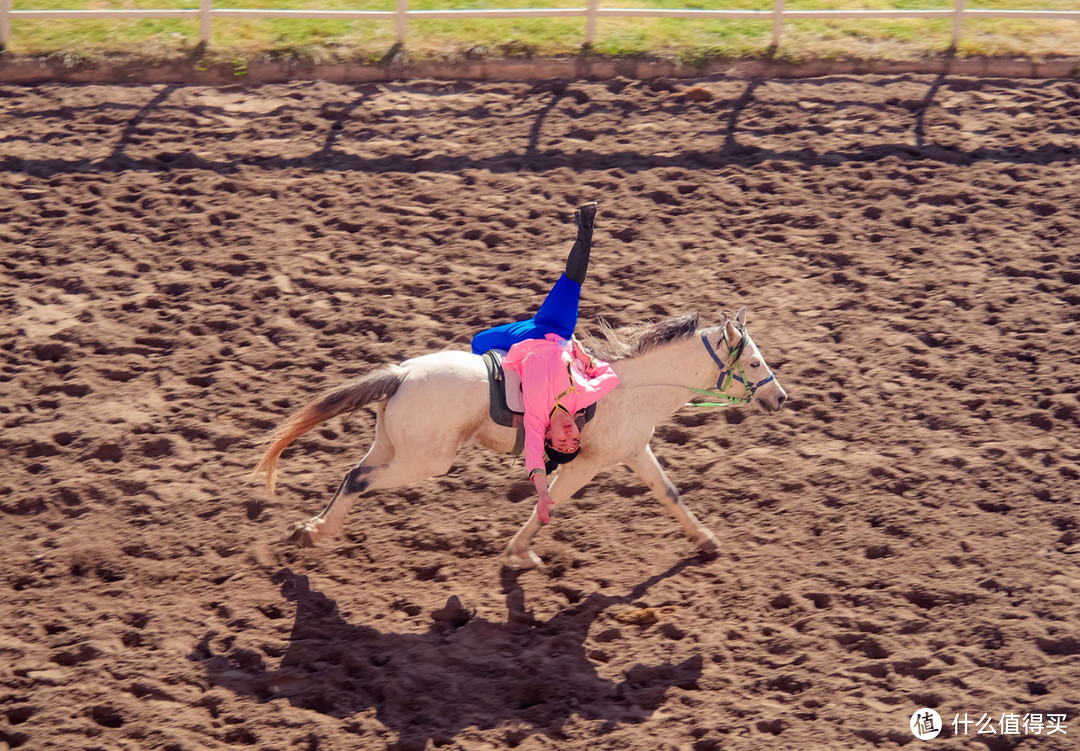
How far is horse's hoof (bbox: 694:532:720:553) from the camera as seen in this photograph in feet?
Answer: 18.1

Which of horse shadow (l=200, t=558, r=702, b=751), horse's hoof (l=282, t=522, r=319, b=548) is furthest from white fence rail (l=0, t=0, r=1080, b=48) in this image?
horse shadow (l=200, t=558, r=702, b=751)

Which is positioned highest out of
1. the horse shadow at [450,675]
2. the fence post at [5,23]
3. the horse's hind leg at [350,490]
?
the fence post at [5,23]

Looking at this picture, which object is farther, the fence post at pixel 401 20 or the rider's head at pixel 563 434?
the fence post at pixel 401 20

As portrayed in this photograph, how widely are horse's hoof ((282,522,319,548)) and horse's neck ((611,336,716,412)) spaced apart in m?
1.85

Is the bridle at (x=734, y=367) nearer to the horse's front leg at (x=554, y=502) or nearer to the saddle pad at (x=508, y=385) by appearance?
the horse's front leg at (x=554, y=502)

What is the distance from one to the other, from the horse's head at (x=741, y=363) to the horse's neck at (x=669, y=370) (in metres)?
0.06

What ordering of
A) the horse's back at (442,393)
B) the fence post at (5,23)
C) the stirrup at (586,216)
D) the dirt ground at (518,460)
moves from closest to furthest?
the dirt ground at (518,460)
the stirrup at (586,216)
the horse's back at (442,393)
the fence post at (5,23)

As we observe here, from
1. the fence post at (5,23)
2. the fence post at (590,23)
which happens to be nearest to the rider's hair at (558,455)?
the fence post at (590,23)

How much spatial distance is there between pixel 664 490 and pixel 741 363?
2.61 feet

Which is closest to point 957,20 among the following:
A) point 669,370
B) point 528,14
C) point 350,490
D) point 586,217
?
point 528,14

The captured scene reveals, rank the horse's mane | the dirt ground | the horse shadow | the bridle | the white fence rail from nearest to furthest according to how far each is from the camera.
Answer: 1. the horse shadow
2. the dirt ground
3. the bridle
4. the horse's mane
5. the white fence rail

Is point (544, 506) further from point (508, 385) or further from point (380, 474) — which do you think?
point (380, 474)

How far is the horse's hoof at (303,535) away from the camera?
17.7ft

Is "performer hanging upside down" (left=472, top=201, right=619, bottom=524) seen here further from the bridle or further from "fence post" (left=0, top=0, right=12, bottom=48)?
"fence post" (left=0, top=0, right=12, bottom=48)
